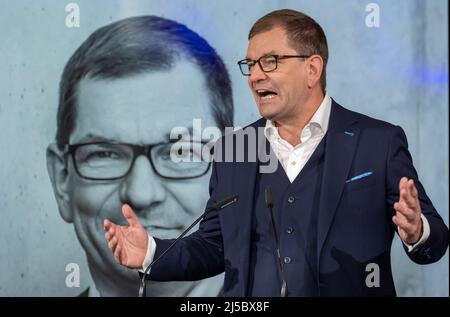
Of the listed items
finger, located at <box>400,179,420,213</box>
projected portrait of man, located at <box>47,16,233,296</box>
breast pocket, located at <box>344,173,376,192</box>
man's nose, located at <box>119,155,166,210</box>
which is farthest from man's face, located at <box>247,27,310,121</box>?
man's nose, located at <box>119,155,166,210</box>

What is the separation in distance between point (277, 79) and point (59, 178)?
1503 millimetres

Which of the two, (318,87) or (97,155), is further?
(97,155)

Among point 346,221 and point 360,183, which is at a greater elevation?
point 360,183

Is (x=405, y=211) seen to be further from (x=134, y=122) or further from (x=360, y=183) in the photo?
(x=134, y=122)

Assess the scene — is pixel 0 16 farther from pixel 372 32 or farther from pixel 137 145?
pixel 372 32

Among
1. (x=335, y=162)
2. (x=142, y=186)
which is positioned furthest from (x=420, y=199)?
(x=142, y=186)

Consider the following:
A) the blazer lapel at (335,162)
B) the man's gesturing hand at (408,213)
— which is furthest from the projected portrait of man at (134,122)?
the man's gesturing hand at (408,213)

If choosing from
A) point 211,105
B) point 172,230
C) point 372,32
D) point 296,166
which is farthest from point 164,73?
point 296,166

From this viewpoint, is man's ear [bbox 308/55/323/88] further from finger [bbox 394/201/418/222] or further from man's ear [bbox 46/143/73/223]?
man's ear [bbox 46/143/73/223]

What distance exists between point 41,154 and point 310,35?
5.20ft

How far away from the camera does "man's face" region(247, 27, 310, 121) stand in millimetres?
2785

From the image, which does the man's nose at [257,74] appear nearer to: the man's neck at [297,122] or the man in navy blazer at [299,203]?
the man in navy blazer at [299,203]

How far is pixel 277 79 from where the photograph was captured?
2.79 m

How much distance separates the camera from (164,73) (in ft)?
12.6
